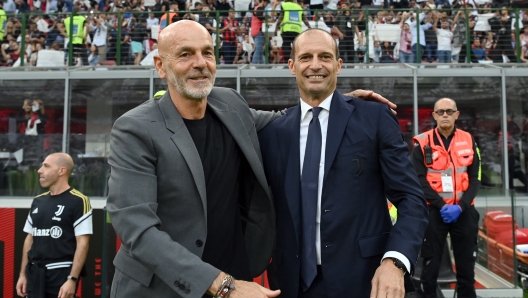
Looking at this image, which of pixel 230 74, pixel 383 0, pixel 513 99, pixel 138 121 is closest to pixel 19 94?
pixel 230 74

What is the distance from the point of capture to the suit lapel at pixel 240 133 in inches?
96.4

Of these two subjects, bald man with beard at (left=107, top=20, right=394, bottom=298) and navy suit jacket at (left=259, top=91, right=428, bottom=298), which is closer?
bald man with beard at (left=107, top=20, right=394, bottom=298)

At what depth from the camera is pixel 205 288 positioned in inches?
79.3

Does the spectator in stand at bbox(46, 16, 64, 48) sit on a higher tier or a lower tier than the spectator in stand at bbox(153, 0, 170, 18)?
lower

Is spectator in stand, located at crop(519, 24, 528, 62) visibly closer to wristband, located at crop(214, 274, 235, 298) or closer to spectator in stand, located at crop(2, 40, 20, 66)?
spectator in stand, located at crop(2, 40, 20, 66)

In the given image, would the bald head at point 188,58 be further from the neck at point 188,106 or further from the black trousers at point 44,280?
the black trousers at point 44,280

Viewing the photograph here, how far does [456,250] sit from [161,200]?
4.16m

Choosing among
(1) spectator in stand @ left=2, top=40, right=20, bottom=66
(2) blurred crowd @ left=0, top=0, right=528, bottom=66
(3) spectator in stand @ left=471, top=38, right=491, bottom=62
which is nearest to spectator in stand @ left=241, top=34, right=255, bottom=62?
(2) blurred crowd @ left=0, top=0, right=528, bottom=66

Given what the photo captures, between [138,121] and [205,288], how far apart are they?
719 mm

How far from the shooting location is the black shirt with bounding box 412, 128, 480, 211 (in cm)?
559

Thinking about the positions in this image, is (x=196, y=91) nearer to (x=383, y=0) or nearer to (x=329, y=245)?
(x=329, y=245)

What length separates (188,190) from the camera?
7.34 ft

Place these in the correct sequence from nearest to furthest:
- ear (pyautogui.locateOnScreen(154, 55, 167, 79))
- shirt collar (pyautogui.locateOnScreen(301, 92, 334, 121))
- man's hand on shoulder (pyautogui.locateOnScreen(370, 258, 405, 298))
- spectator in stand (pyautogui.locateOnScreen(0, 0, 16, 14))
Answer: man's hand on shoulder (pyautogui.locateOnScreen(370, 258, 405, 298)) → ear (pyautogui.locateOnScreen(154, 55, 167, 79)) → shirt collar (pyautogui.locateOnScreen(301, 92, 334, 121)) → spectator in stand (pyautogui.locateOnScreen(0, 0, 16, 14))

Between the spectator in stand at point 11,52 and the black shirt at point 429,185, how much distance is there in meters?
10.5
